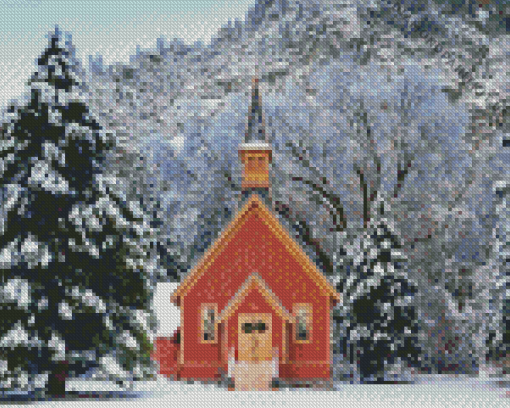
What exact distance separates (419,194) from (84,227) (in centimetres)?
2223

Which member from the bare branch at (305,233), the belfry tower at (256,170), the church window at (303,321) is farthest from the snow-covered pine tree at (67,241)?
the bare branch at (305,233)

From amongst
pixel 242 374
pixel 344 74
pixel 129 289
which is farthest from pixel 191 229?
pixel 129 289

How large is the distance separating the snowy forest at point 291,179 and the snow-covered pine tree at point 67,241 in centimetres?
5

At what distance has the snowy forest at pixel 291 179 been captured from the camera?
3600 cm

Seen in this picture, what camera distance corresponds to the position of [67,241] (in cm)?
3612

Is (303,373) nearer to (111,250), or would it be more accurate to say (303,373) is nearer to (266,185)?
(266,185)

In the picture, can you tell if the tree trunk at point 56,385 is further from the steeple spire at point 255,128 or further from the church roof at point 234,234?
the steeple spire at point 255,128

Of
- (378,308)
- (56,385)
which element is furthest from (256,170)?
(56,385)

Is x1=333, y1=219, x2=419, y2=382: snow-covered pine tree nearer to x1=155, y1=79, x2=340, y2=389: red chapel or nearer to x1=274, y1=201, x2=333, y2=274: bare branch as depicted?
x1=155, y1=79, x2=340, y2=389: red chapel

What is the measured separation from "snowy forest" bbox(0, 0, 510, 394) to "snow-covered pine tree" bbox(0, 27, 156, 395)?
48 mm

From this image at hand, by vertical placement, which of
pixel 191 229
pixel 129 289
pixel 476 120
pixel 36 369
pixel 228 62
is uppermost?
pixel 228 62

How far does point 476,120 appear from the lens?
2306 inches

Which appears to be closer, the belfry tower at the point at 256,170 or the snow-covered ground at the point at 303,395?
the snow-covered ground at the point at 303,395

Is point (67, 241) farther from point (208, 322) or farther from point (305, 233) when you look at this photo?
point (305, 233)
